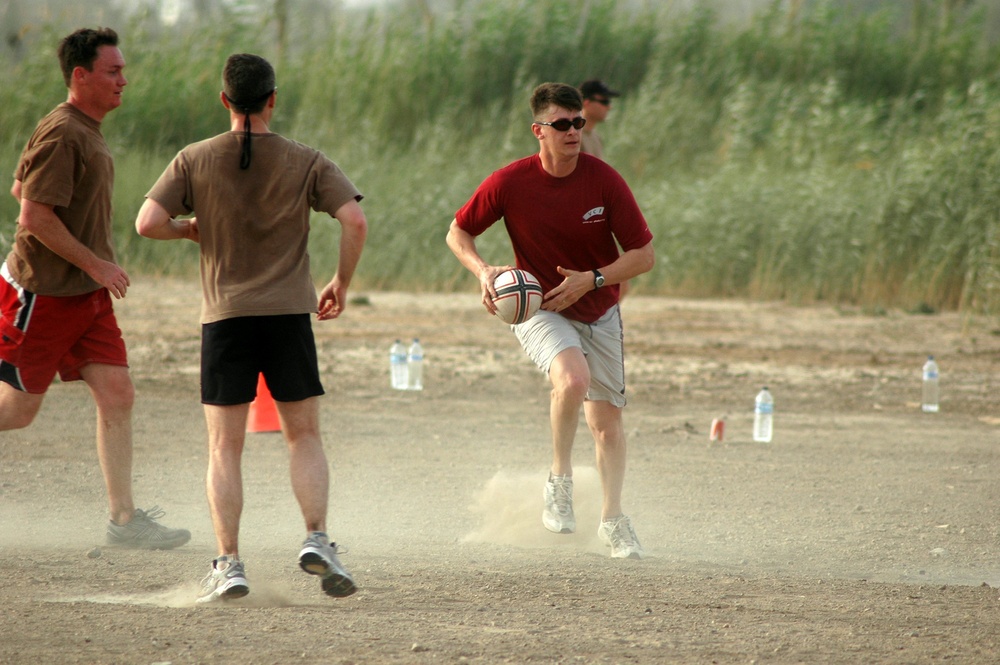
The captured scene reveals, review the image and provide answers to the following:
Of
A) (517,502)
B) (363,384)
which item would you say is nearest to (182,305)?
(363,384)

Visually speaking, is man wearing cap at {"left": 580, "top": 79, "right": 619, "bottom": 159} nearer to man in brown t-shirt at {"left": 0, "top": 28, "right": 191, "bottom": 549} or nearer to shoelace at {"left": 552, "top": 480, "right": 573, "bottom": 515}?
shoelace at {"left": 552, "top": 480, "right": 573, "bottom": 515}

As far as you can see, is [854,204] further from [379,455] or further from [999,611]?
[999,611]

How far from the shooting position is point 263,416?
32.3ft

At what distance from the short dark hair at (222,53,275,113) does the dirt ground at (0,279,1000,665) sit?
1901 mm

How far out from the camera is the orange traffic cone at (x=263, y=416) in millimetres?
9773

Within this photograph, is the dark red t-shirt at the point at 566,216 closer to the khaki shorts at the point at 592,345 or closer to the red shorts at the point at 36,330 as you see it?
the khaki shorts at the point at 592,345

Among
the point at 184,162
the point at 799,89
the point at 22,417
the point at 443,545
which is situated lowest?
the point at 443,545

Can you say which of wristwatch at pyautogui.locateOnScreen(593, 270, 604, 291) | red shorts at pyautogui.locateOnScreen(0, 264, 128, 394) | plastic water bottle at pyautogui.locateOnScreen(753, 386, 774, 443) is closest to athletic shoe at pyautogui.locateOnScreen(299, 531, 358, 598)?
red shorts at pyautogui.locateOnScreen(0, 264, 128, 394)

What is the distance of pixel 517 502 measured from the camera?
282 inches

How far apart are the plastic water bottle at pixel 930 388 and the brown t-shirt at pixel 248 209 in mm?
7202

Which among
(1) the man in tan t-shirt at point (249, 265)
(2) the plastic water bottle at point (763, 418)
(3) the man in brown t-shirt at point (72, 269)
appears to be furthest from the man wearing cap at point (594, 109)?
(1) the man in tan t-shirt at point (249, 265)

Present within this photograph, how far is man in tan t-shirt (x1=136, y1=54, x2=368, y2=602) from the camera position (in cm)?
502

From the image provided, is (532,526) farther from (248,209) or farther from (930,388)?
(930,388)

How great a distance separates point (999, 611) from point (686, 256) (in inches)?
549
